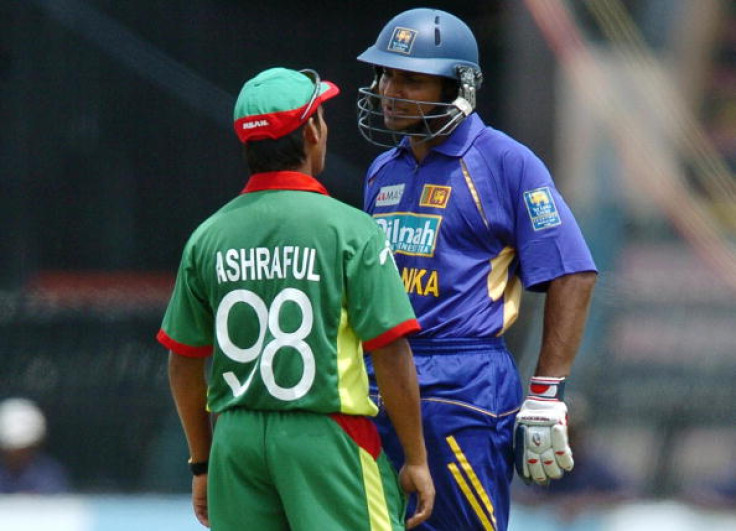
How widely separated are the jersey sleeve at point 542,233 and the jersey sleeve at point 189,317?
761mm

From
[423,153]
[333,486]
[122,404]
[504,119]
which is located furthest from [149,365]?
A: [333,486]

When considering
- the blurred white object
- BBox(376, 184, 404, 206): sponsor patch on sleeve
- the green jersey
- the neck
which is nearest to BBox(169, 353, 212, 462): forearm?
the green jersey

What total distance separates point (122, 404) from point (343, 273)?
3.73m

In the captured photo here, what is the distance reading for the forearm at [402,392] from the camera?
3.37 m

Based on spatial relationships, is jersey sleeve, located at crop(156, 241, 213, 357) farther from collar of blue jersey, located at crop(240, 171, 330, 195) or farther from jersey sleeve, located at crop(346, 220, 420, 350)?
jersey sleeve, located at crop(346, 220, 420, 350)

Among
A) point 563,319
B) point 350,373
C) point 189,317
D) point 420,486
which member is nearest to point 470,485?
point 420,486

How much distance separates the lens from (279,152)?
341 cm

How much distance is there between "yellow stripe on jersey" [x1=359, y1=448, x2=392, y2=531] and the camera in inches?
133

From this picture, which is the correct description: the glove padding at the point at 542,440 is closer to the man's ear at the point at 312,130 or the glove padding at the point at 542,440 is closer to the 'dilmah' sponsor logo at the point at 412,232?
the 'dilmah' sponsor logo at the point at 412,232

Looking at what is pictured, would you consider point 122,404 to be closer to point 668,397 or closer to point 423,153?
point 668,397

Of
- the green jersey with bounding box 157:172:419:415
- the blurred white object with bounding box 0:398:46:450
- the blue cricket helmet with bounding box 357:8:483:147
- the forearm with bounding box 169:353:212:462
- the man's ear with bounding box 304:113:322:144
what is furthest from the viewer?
the blurred white object with bounding box 0:398:46:450

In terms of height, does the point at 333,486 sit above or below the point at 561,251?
below

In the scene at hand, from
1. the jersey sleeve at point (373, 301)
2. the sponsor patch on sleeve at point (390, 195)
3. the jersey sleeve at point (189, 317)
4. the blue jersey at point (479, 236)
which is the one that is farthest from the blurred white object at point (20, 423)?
the jersey sleeve at point (373, 301)

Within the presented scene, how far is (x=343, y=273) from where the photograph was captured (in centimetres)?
333
